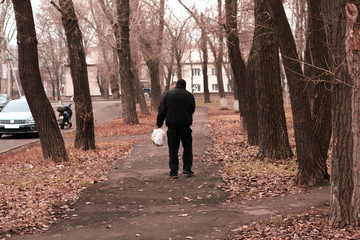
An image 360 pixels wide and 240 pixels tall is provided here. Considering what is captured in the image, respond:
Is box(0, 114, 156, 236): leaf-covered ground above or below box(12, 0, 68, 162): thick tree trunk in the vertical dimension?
below

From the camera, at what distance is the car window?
24219mm

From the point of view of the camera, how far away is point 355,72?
19.6 feet

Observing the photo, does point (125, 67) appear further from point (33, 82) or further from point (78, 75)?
point (33, 82)

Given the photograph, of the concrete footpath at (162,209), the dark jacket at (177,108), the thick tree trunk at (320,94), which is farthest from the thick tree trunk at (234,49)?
the thick tree trunk at (320,94)

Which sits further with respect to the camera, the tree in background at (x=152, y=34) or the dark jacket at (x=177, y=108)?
the tree in background at (x=152, y=34)

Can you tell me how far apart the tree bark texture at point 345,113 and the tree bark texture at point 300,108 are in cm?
287

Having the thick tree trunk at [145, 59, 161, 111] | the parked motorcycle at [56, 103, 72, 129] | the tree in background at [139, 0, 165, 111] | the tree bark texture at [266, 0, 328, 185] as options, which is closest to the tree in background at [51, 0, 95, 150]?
the tree bark texture at [266, 0, 328, 185]

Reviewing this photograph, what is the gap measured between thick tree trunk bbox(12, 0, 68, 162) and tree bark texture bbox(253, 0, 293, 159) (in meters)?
5.27

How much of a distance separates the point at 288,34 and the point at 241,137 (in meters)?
10.2

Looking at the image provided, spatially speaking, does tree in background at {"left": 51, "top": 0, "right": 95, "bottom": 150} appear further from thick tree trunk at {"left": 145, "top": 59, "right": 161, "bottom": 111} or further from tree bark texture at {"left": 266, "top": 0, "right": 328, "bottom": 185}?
thick tree trunk at {"left": 145, "top": 59, "right": 161, "bottom": 111}

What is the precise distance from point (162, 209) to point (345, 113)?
333 cm

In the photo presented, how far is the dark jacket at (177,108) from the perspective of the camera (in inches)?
412

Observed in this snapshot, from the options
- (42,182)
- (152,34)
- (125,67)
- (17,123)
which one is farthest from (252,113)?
(152,34)

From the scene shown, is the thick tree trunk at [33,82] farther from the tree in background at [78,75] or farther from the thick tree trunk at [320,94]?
the thick tree trunk at [320,94]
